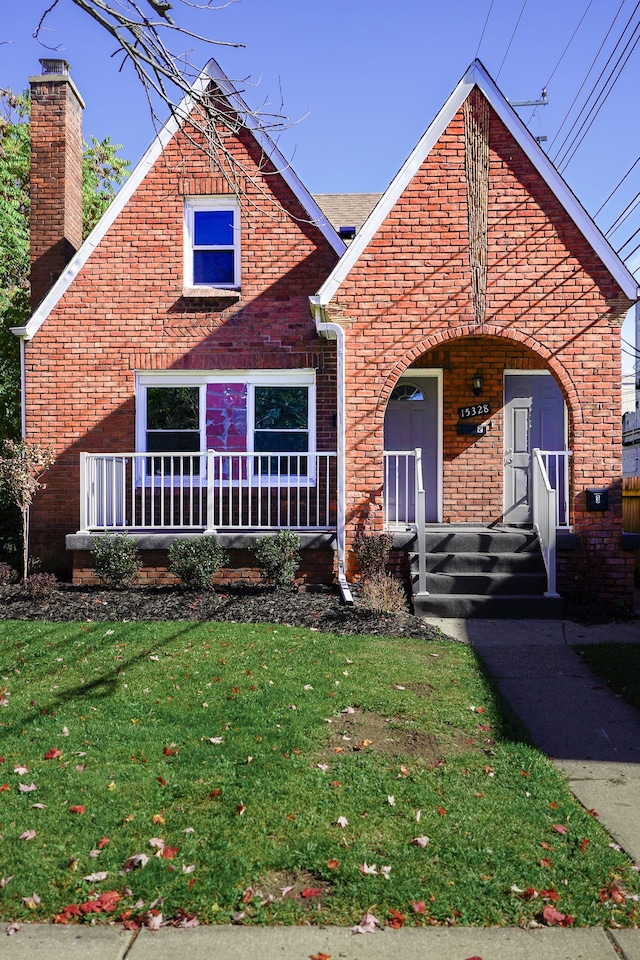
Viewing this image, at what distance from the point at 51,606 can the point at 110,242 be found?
5737 mm

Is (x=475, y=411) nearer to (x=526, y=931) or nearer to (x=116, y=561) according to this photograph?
(x=116, y=561)

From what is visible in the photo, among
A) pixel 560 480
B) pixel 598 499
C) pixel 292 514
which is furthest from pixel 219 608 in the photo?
pixel 560 480

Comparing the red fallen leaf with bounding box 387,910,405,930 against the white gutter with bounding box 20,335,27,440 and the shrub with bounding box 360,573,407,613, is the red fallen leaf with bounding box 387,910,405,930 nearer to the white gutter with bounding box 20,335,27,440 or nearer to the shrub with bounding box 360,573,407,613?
the shrub with bounding box 360,573,407,613

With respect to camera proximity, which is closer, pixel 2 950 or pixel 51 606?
pixel 2 950

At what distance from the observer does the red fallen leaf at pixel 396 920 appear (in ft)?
9.34

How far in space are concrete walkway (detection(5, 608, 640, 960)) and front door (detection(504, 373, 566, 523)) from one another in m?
4.48

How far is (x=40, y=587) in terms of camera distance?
8.49m

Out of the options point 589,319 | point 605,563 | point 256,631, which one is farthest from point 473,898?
point 589,319

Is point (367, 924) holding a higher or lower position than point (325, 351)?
lower

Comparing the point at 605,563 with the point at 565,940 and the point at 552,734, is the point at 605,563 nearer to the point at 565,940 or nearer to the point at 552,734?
the point at 552,734

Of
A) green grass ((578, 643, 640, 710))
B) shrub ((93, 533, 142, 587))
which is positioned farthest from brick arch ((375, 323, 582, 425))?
shrub ((93, 533, 142, 587))

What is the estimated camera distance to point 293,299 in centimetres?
1114

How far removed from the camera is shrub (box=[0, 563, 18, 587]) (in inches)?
373

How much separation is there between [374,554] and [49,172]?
7.83 meters
